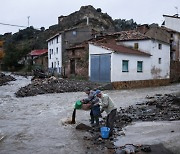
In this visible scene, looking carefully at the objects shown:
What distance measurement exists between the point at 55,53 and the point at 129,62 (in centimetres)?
2392

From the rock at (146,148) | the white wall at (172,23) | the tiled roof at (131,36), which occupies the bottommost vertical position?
the rock at (146,148)

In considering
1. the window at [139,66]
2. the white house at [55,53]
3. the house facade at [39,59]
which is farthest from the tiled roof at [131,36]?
the house facade at [39,59]

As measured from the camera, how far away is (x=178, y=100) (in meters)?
20.4

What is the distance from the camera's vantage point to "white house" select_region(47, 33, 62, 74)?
5360 centimetres

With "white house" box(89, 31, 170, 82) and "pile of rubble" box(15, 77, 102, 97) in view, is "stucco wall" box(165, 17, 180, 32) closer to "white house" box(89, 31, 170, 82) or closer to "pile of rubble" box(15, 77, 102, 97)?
"white house" box(89, 31, 170, 82)

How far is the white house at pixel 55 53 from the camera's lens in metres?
53.6

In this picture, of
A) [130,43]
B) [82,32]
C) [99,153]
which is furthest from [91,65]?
[99,153]

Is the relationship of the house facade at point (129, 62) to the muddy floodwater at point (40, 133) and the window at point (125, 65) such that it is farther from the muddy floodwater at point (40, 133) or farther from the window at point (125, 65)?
the muddy floodwater at point (40, 133)

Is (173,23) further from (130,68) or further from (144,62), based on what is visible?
(130,68)

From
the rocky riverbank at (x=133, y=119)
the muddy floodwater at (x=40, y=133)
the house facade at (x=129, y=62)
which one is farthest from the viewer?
the house facade at (x=129, y=62)

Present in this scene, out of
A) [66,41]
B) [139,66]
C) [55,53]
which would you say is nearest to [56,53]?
[55,53]

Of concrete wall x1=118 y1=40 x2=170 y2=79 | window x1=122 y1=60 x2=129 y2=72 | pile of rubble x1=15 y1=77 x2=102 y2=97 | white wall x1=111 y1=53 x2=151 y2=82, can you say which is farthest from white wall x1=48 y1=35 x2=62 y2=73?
pile of rubble x1=15 y1=77 x2=102 y2=97

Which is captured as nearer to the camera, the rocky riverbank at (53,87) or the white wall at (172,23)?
the rocky riverbank at (53,87)

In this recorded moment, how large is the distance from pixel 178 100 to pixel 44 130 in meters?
10.7
